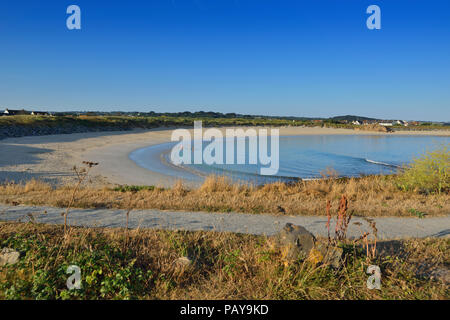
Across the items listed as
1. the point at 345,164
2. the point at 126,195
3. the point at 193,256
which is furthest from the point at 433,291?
the point at 345,164

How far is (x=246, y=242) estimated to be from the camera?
590 cm

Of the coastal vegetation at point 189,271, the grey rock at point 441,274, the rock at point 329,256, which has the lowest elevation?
the grey rock at point 441,274

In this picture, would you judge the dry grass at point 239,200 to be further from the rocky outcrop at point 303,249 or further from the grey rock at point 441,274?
the rocky outcrop at point 303,249

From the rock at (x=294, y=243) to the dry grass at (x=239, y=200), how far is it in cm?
329

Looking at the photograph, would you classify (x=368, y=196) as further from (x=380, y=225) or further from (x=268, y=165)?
(x=268, y=165)

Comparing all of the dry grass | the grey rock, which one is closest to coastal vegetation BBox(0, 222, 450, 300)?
the grey rock

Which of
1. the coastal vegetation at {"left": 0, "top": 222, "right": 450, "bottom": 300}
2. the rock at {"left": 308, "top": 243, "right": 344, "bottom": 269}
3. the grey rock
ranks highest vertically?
the rock at {"left": 308, "top": 243, "right": 344, "bottom": 269}

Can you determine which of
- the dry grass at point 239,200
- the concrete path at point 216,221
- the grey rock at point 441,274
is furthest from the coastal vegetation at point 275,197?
the grey rock at point 441,274

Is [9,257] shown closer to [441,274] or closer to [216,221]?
[216,221]

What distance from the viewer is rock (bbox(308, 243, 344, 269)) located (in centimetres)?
463

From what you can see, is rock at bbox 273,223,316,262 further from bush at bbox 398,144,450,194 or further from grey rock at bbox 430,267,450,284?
bush at bbox 398,144,450,194

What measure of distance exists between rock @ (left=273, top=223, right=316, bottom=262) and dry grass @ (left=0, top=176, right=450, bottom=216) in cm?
329

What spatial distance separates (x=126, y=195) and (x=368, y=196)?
25.8 feet

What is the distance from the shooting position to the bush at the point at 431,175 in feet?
39.2
